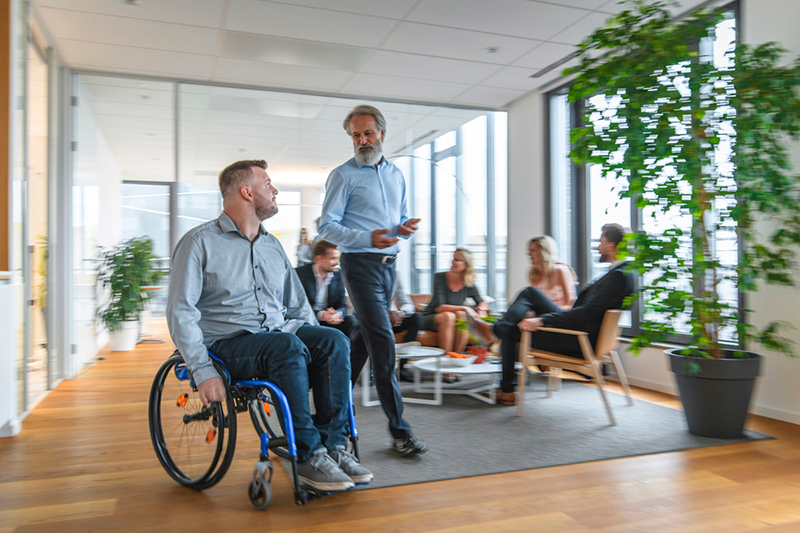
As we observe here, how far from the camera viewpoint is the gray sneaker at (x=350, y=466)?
6.77ft

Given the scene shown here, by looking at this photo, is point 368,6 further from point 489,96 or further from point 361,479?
point 361,479

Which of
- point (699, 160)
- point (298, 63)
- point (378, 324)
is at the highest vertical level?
point (298, 63)

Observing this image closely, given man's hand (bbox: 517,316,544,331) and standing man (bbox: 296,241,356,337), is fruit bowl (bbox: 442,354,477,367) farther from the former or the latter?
standing man (bbox: 296,241,356,337)

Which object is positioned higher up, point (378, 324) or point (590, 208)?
point (590, 208)

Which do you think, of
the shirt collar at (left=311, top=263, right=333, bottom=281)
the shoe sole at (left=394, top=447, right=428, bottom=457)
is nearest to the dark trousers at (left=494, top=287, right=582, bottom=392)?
the shirt collar at (left=311, top=263, right=333, bottom=281)

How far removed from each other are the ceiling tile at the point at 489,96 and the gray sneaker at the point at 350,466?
13.9 feet

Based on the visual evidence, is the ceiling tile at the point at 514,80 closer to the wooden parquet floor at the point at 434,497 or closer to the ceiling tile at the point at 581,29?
the ceiling tile at the point at 581,29

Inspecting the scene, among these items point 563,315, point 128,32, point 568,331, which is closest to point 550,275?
point 563,315

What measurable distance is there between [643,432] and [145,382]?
12.1 ft

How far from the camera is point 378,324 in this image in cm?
258

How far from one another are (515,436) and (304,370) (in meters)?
1.46

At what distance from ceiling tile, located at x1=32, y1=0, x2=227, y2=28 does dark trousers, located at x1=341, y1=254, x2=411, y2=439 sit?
223 centimetres

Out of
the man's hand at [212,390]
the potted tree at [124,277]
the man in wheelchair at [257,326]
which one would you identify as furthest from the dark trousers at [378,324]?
the potted tree at [124,277]

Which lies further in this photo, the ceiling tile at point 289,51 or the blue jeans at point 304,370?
the ceiling tile at point 289,51
